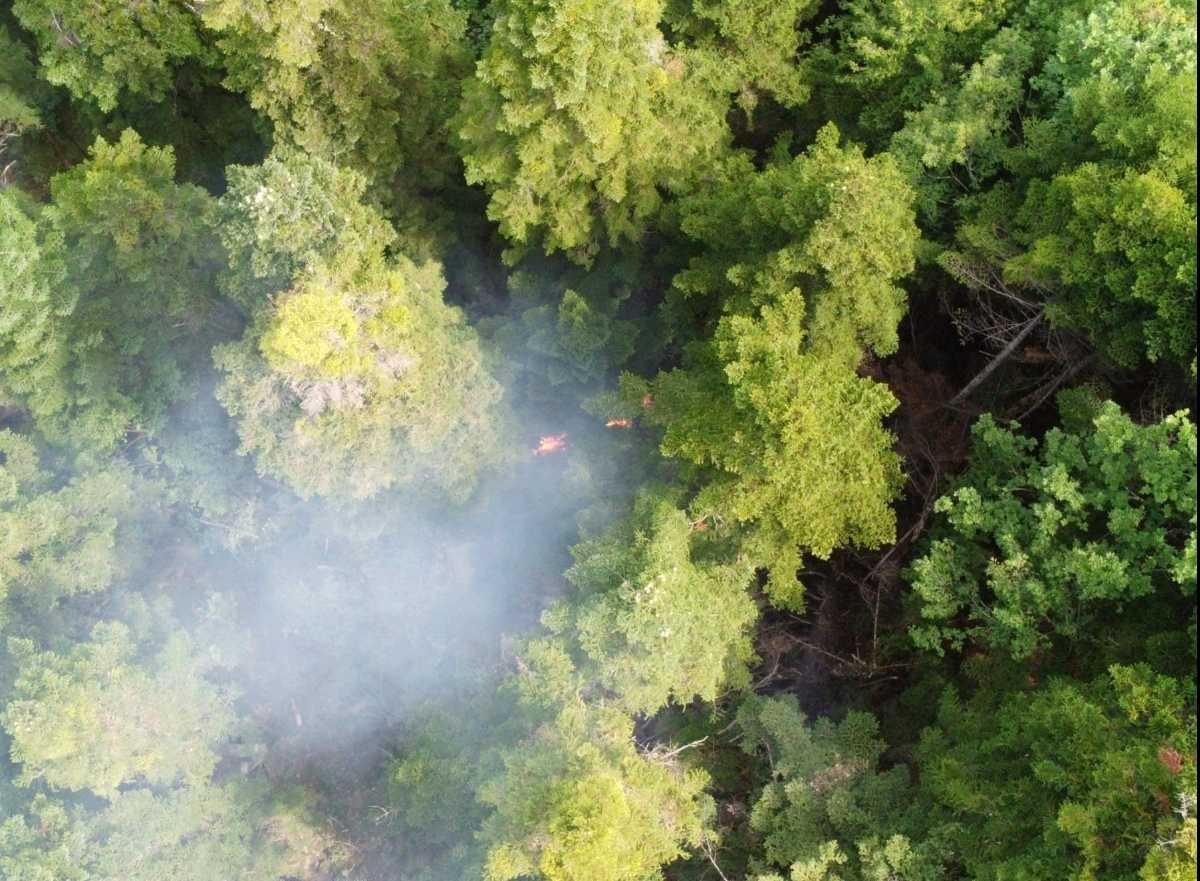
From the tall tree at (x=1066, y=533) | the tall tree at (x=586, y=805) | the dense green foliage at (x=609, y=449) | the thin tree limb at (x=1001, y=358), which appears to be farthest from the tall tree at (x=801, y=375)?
the tall tree at (x=586, y=805)

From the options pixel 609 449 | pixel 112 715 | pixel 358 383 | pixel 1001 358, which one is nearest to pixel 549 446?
pixel 609 449

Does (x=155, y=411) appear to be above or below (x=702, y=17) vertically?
below

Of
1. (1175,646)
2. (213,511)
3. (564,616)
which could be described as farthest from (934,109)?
(213,511)

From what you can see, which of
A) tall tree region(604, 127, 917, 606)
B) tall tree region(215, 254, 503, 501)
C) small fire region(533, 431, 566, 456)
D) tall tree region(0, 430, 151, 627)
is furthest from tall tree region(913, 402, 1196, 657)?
tall tree region(0, 430, 151, 627)

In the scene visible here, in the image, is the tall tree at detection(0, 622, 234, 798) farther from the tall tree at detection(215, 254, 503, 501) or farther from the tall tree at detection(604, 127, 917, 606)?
the tall tree at detection(604, 127, 917, 606)

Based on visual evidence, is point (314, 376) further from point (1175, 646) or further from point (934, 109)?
point (1175, 646)

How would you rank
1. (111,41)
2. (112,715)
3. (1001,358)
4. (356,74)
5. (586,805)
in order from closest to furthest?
(586,805) < (112,715) < (1001,358) < (356,74) < (111,41)

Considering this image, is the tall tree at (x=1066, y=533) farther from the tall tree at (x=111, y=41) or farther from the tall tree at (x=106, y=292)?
the tall tree at (x=111, y=41)

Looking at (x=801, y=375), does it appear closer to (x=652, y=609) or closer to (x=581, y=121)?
(x=652, y=609)

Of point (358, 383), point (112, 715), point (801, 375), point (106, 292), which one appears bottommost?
point (801, 375)
